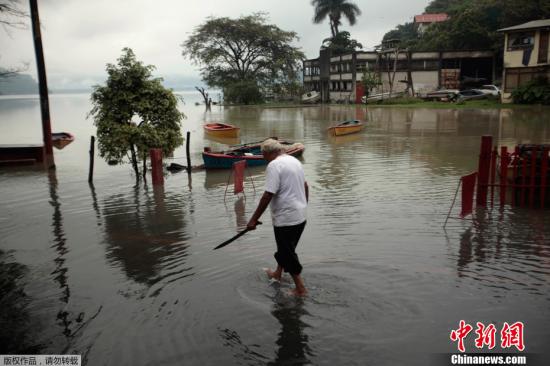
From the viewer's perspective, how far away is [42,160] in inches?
818

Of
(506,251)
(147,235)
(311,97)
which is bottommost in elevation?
(147,235)

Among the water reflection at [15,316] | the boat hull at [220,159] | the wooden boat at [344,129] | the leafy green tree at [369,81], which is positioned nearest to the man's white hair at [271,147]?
the water reflection at [15,316]

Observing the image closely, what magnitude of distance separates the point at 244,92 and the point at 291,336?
224 ft

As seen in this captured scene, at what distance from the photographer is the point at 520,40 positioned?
45.4m

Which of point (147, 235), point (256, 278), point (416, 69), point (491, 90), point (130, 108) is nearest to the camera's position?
point (256, 278)

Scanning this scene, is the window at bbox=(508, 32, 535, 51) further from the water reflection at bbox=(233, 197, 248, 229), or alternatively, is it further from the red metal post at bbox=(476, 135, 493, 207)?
the water reflection at bbox=(233, 197, 248, 229)

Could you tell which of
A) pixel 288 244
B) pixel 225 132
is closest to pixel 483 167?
pixel 288 244

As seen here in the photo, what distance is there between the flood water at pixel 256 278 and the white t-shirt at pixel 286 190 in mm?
1117

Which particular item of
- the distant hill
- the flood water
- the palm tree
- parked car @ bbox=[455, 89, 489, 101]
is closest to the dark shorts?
the flood water

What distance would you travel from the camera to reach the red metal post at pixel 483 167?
34.2 ft

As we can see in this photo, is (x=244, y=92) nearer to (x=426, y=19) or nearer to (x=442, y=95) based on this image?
(x=442, y=95)

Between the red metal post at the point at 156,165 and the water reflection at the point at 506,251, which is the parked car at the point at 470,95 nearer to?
the red metal post at the point at 156,165

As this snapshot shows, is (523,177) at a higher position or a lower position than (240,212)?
higher

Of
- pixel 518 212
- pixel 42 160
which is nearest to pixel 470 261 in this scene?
pixel 518 212
